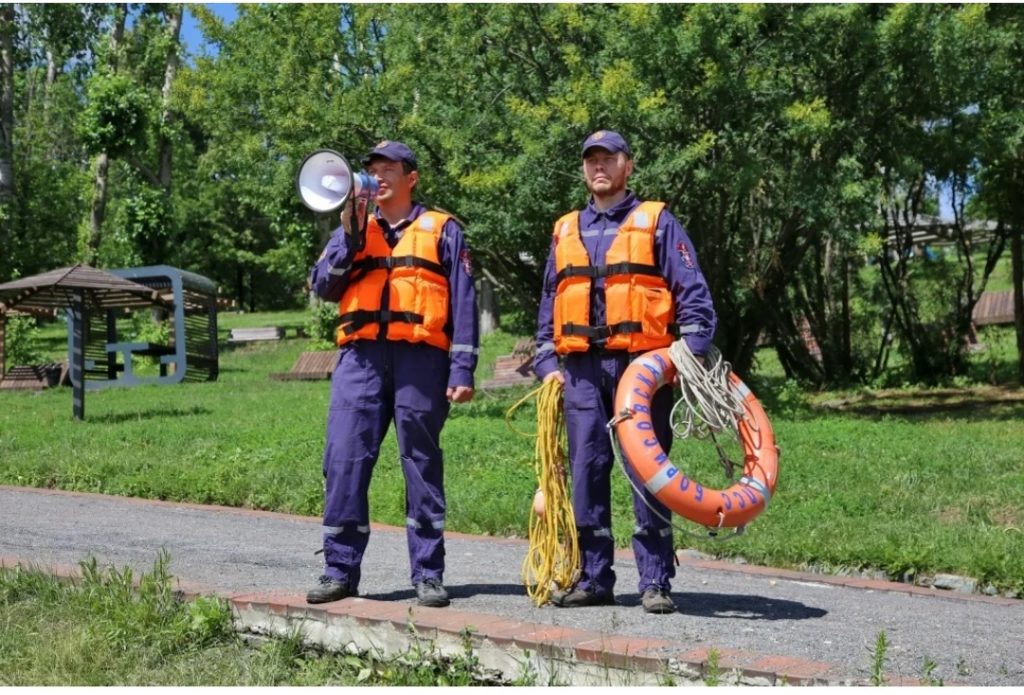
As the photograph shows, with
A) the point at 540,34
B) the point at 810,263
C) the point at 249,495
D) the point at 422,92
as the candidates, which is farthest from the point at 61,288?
the point at 810,263

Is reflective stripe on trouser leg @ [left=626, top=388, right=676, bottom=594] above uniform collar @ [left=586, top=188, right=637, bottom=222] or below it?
below

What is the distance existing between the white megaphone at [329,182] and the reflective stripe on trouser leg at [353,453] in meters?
0.67

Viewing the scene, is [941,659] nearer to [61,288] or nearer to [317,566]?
[317,566]

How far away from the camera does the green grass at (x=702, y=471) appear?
854cm

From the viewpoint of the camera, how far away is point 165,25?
119ft

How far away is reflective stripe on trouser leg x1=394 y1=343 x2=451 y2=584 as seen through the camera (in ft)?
21.0

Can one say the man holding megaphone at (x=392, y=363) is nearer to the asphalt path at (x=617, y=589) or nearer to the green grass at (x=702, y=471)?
the asphalt path at (x=617, y=589)

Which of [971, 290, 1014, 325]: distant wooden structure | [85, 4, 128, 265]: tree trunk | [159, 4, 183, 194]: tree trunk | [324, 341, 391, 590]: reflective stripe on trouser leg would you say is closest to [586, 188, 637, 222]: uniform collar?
[324, 341, 391, 590]: reflective stripe on trouser leg

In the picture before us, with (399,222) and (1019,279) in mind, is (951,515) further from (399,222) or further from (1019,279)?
(1019,279)

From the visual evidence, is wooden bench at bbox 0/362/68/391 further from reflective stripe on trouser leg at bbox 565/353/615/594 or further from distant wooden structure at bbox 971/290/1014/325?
reflective stripe on trouser leg at bbox 565/353/615/594

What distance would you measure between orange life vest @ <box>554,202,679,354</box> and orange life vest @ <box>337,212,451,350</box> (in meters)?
0.59

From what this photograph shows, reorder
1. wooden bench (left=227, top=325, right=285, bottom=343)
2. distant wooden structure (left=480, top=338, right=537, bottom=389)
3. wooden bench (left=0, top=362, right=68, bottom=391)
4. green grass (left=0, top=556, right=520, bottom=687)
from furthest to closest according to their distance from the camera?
1. wooden bench (left=227, top=325, right=285, bottom=343)
2. wooden bench (left=0, top=362, right=68, bottom=391)
3. distant wooden structure (left=480, top=338, right=537, bottom=389)
4. green grass (left=0, top=556, right=520, bottom=687)

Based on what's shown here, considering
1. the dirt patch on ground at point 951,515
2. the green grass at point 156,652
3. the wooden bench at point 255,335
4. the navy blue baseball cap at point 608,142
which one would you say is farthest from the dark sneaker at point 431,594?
the wooden bench at point 255,335

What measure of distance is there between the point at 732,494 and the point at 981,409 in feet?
40.7
